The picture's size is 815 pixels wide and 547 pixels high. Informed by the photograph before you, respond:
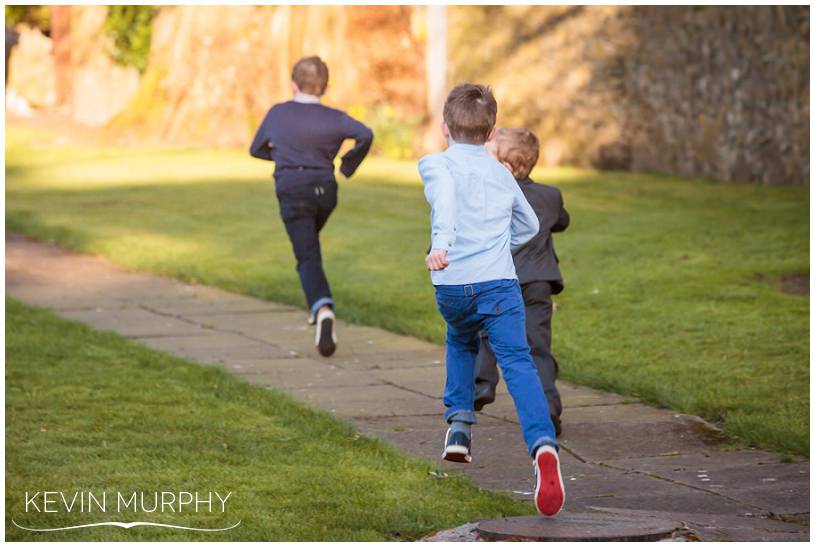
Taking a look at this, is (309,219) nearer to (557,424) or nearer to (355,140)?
(355,140)

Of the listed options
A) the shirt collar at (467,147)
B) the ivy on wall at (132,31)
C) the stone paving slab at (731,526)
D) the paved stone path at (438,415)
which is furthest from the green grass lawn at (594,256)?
the ivy on wall at (132,31)

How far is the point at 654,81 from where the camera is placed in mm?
18297

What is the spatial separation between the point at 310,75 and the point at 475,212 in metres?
3.27

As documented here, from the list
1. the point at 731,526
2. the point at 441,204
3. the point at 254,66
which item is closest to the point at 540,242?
the point at 441,204

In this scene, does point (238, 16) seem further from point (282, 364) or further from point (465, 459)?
point (465, 459)

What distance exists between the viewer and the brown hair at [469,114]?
16.6 ft

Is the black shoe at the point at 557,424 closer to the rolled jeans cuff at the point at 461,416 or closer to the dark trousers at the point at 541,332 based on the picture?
the dark trousers at the point at 541,332

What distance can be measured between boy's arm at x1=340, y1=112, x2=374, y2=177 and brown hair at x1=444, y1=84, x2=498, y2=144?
2.97 meters

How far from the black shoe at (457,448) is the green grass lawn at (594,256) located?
52.9 inches

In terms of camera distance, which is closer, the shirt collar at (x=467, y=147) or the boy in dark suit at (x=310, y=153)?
the shirt collar at (x=467, y=147)

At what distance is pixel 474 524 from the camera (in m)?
4.59

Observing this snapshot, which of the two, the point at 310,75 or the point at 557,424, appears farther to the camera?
the point at 310,75

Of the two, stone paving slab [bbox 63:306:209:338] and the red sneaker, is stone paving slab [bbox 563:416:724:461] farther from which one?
stone paving slab [bbox 63:306:209:338]

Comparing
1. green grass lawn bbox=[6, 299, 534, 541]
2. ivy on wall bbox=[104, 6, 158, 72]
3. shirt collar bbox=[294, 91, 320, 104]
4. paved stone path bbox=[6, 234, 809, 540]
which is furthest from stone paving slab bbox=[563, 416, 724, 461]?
ivy on wall bbox=[104, 6, 158, 72]
